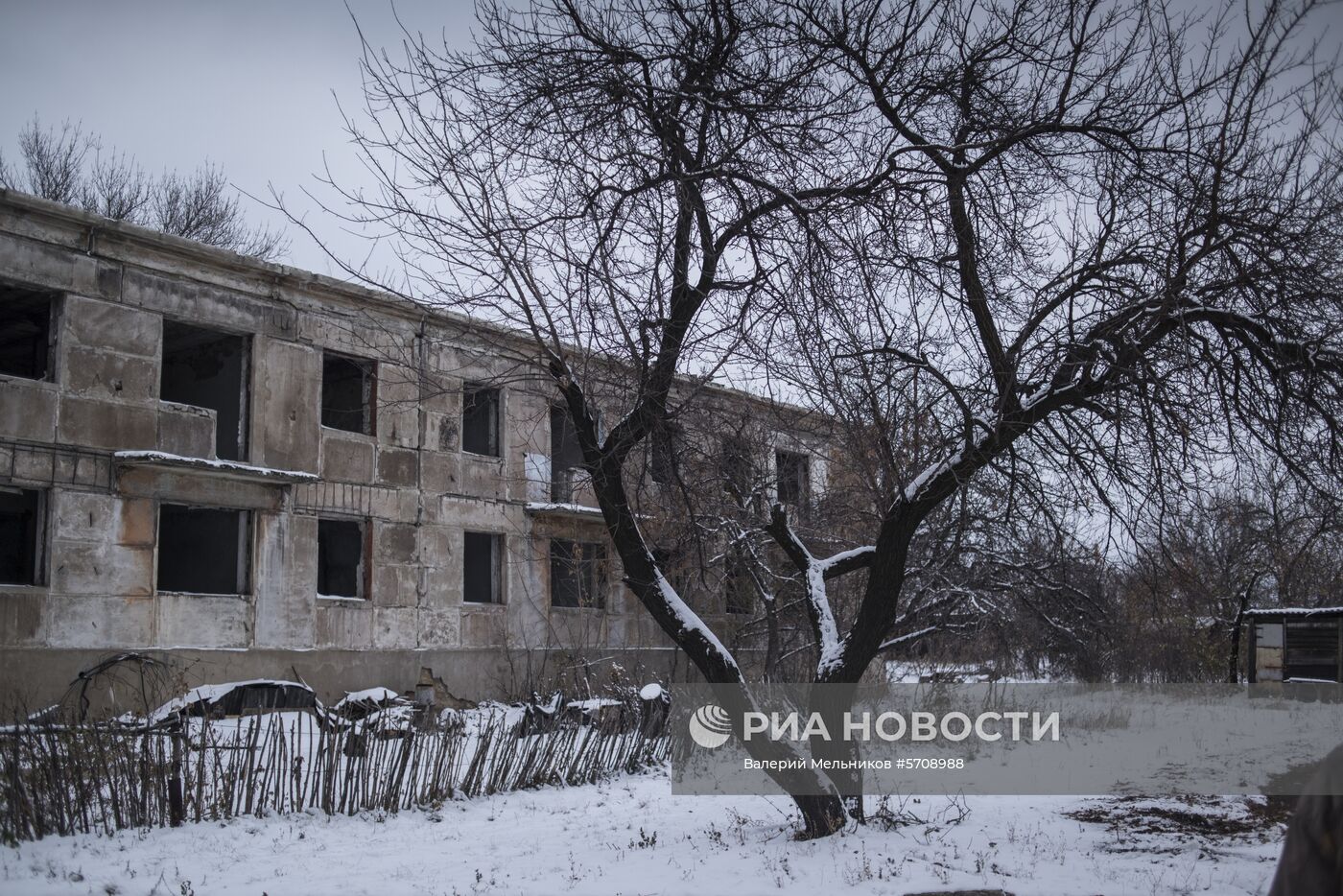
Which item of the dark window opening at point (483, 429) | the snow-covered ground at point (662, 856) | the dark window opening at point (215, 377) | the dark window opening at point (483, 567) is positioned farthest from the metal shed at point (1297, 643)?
the dark window opening at point (215, 377)

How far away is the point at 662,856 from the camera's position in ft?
28.5

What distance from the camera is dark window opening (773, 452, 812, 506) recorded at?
12373mm

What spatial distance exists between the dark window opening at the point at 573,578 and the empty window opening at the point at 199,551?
637 centimetres

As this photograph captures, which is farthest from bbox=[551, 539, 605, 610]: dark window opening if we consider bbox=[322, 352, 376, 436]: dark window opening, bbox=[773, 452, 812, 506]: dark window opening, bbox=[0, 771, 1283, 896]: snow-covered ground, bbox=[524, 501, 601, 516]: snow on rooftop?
bbox=[0, 771, 1283, 896]: snow-covered ground

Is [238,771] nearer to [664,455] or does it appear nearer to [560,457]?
[664,455]

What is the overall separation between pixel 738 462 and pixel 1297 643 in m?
9.39

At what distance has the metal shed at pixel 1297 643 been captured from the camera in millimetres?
15148

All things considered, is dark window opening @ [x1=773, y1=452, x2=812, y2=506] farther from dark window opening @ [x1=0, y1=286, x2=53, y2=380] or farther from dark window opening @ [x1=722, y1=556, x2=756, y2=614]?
dark window opening @ [x1=0, y1=286, x2=53, y2=380]

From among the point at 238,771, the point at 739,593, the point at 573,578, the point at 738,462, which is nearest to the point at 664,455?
the point at 738,462

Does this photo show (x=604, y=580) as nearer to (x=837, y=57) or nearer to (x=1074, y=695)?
(x=1074, y=695)

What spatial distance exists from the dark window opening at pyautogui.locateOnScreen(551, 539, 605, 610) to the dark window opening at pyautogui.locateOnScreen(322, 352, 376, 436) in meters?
4.77

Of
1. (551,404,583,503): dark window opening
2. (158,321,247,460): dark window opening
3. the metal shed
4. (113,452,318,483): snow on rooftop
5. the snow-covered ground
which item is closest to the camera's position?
the snow-covered ground

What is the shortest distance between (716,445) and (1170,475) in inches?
189

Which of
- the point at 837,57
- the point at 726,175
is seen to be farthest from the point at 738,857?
the point at 837,57
